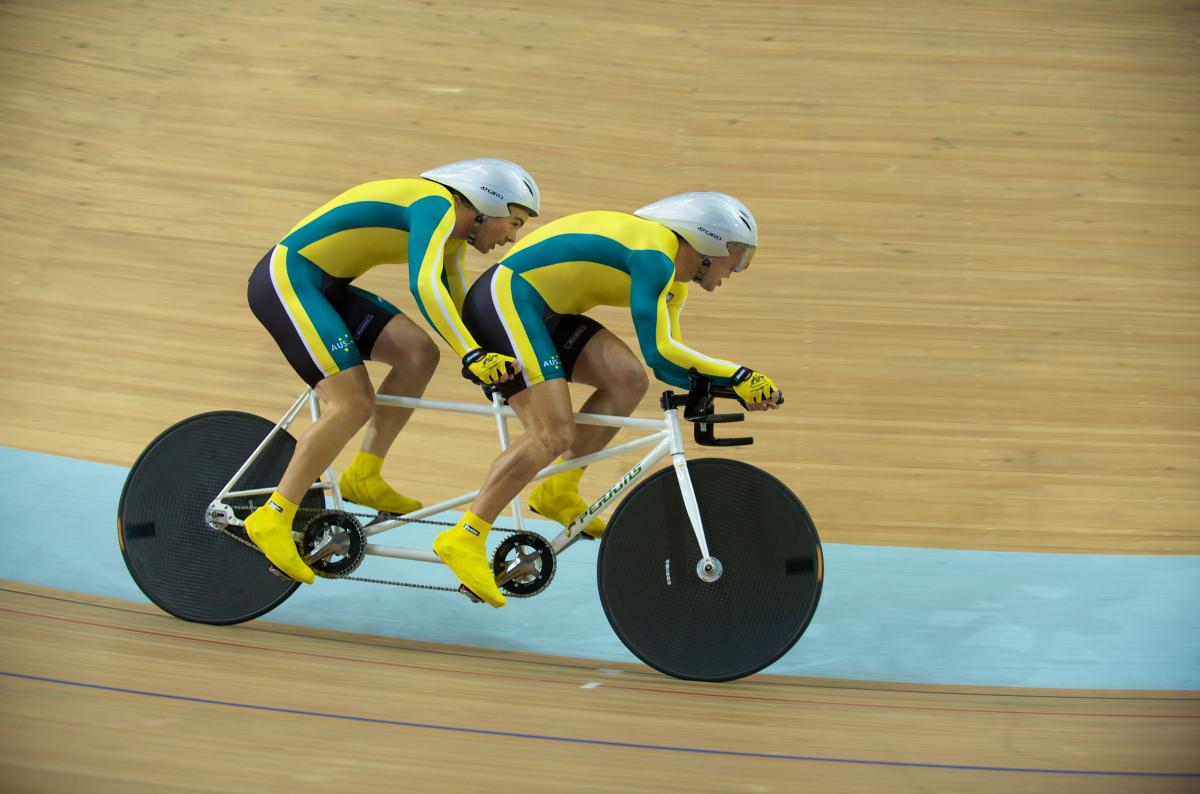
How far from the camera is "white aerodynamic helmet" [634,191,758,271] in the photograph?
2971 mm

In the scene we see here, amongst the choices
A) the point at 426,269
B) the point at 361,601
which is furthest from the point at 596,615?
the point at 426,269

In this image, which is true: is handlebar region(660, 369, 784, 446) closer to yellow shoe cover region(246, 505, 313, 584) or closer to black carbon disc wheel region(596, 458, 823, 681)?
black carbon disc wheel region(596, 458, 823, 681)

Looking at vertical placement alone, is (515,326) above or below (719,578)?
above

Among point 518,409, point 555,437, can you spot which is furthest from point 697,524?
point 518,409

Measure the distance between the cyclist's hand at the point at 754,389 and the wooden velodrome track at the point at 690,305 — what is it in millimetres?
691

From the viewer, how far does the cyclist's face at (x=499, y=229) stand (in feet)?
10.1

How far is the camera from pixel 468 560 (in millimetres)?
2951

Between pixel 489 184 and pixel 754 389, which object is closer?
pixel 754 389

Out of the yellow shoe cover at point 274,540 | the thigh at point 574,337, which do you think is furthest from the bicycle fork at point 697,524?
the yellow shoe cover at point 274,540

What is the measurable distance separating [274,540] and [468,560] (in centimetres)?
49

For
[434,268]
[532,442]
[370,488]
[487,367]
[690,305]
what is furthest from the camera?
[690,305]

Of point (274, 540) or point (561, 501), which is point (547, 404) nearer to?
point (561, 501)

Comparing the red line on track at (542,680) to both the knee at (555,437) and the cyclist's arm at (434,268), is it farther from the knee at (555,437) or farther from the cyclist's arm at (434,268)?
the cyclist's arm at (434,268)

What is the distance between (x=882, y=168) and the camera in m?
5.77
